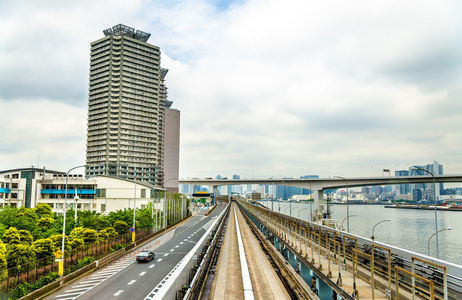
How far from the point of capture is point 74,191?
91.3 meters

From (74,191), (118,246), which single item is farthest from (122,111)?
(118,246)

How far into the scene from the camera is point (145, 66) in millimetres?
157000

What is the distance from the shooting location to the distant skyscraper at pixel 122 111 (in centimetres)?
14462

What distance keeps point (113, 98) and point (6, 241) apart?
124 meters

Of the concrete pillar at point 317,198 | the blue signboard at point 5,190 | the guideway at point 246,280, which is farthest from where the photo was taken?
the concrete pillar at point 317,198

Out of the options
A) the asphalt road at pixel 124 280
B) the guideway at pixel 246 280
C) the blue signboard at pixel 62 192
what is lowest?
the asphalt road at pixel 124 280

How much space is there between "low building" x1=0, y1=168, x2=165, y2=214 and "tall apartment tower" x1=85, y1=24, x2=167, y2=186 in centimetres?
4587

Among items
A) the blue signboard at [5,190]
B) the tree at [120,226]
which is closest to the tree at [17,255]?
the tree at [120,226]

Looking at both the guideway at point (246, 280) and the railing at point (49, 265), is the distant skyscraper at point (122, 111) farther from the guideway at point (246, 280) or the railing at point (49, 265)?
the guideway at point (246, 280)

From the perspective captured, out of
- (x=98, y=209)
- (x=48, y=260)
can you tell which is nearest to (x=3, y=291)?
(x=48, y=260)

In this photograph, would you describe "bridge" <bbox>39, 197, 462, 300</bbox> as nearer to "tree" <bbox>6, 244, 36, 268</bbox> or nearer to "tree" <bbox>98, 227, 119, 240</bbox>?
"tree" <bbox>98, 227, 119, 240</bbox>

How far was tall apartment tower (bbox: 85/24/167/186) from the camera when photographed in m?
144

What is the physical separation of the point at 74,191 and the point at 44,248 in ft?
217

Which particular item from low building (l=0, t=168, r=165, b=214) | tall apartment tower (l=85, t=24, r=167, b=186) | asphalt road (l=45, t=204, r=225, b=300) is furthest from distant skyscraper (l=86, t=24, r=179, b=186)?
asphalt road (l=45, t=204, r=225, b=300)
